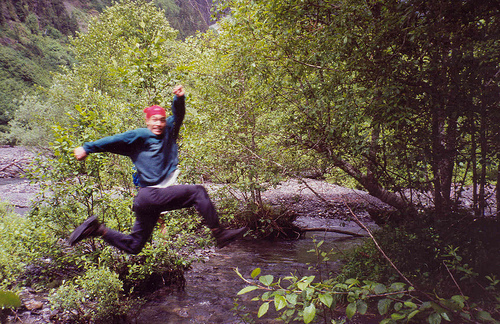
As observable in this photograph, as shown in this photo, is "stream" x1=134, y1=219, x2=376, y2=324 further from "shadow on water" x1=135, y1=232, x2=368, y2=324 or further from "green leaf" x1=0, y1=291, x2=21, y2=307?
"green leaf" x1=0, y1=291, x2=21, y2=307

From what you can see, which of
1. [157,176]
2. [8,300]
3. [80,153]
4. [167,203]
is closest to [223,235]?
[167,203]

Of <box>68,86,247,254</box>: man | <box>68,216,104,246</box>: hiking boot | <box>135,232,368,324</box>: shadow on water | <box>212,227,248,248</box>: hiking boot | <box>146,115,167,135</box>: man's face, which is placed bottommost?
<box>135,232,368,324</box>: shadow on water

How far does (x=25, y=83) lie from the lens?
53625mm

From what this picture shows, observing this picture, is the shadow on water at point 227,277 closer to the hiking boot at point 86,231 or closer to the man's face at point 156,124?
the man's face at point 156,124

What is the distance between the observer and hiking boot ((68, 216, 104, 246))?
3.35 metres

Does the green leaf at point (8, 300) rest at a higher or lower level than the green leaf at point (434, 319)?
higher

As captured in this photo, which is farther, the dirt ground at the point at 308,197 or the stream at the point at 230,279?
the dirt ground at the point at 308,197

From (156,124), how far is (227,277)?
5511 mm

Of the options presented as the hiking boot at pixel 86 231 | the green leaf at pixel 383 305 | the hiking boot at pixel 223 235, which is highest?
the hiking boot at pixel 223 235

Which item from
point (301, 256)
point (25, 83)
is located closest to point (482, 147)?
point (301, 256)

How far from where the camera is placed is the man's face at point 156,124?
11.1 ft

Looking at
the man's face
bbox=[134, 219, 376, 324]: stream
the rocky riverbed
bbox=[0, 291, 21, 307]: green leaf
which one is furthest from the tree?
bbox=[0, 291, 21, 307]: green leaf

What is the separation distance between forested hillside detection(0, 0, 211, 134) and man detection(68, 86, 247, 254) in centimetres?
3509

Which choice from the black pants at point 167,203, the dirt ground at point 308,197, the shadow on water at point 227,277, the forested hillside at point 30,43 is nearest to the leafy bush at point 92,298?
the shadow on water at point 227,277
